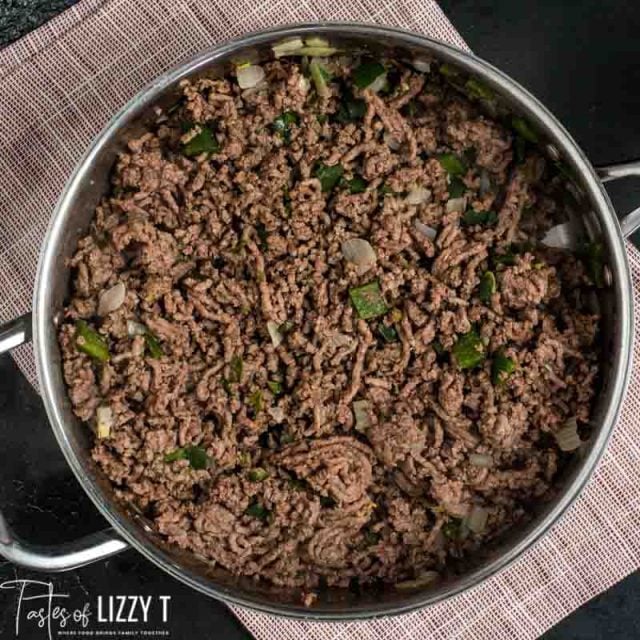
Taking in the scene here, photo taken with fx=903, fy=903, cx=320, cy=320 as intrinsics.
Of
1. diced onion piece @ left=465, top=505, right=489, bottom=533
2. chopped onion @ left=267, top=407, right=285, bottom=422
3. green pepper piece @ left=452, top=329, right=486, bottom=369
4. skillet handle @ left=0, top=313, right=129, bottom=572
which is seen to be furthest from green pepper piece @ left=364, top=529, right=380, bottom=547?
skillet handle @ left=0, top=313, right=129, bottom=572

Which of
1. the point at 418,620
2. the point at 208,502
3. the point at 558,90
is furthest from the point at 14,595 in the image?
the point at 558,90

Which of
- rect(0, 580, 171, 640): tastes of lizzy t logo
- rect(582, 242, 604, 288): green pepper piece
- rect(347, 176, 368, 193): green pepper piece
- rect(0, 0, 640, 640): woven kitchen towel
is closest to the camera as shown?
rect(582, 242, 604, 288): green pepper piece

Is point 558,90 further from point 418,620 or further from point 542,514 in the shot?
point 418,620

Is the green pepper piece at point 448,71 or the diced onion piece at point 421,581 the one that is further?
the diced onion piece at point 421,581

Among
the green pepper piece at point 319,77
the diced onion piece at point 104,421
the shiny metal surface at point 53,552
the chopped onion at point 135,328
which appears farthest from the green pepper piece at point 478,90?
the shiny metal surface at point 53,552

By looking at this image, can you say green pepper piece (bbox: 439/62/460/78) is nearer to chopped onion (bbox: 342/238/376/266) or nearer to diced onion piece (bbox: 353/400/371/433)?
chopped onion (bbox: 342/238/376/266)

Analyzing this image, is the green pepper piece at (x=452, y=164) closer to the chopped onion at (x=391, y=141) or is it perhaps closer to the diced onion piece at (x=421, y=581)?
the chopped onion at (x=391, y=141)
